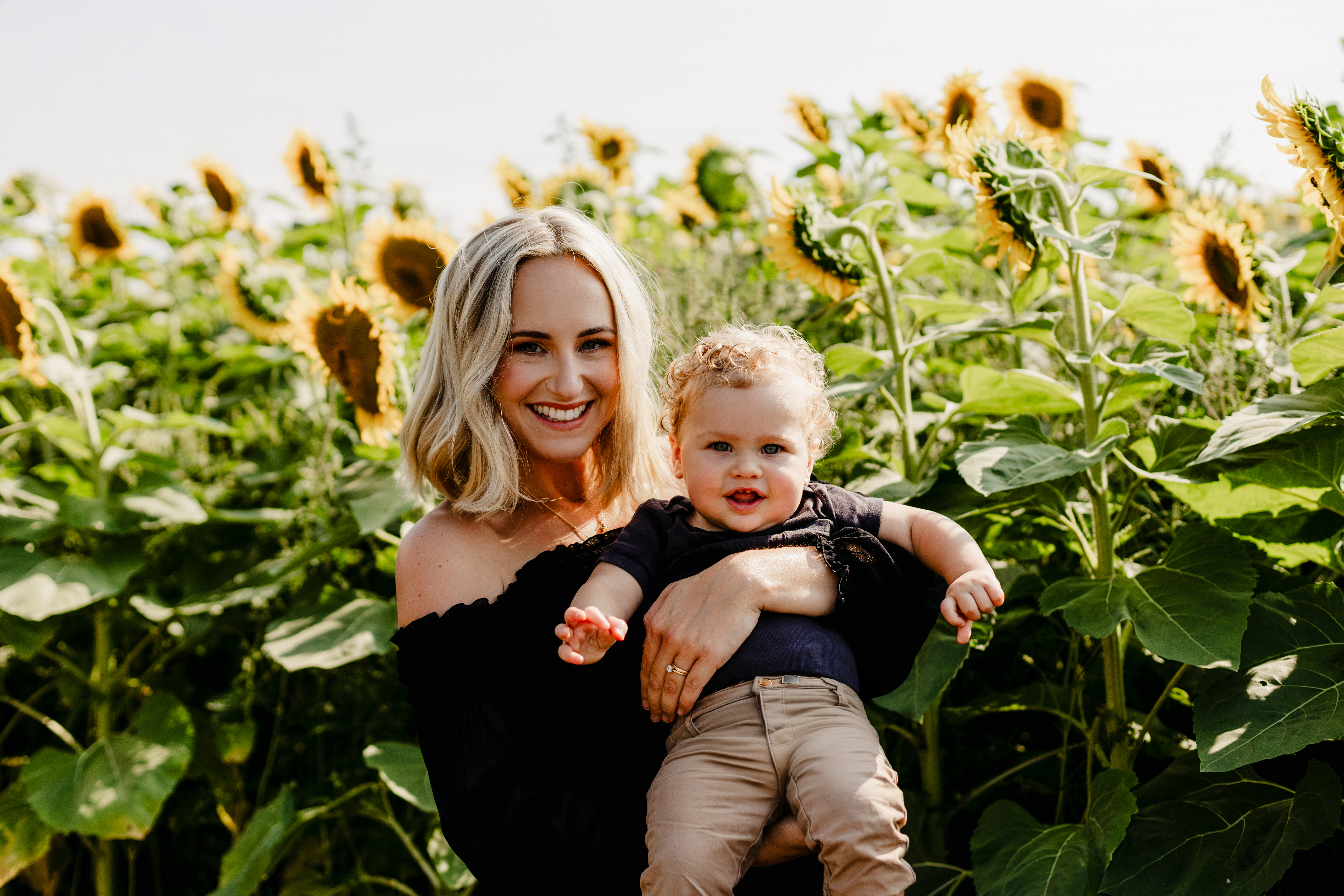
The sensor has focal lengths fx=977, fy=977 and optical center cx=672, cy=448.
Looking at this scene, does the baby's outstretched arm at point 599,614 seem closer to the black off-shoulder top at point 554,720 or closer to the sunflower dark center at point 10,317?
the black off-shoulder top at point 554,720

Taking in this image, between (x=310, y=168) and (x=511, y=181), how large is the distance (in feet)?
2.84

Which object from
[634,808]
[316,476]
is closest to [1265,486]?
[634,808]

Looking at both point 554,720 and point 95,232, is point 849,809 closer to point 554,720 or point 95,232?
point 554,720

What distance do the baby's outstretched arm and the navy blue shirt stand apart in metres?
0.02

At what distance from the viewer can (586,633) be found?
154cm

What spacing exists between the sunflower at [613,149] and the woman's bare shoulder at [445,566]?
312 cm

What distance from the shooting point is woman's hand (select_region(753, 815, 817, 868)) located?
154cm

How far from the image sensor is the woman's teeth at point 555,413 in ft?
6.72

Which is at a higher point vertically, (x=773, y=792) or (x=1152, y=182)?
(x=1152, y=182)

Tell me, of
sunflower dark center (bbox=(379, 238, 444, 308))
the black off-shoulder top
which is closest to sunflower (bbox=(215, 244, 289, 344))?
sunflower dark center (bbox=(379, 238, 444, 308))

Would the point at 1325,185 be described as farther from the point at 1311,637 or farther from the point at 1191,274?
the point at 1311,637

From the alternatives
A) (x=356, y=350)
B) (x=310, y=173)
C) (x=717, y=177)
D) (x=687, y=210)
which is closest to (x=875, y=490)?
(x=356, y=350)

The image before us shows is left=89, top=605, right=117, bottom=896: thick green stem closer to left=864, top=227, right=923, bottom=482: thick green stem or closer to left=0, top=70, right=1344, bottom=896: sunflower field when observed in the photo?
left=0, top=70, right=1344, bottom=896: sunflower field

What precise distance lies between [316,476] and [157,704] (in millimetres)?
987
